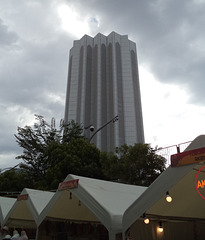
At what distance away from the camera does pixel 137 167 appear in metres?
19.2

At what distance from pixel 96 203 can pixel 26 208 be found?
5.94 metres

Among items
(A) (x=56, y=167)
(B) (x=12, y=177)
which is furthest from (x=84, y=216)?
(B) (x=12, y=177)

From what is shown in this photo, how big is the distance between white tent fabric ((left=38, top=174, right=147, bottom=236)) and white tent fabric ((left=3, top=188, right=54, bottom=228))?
0.82 metres

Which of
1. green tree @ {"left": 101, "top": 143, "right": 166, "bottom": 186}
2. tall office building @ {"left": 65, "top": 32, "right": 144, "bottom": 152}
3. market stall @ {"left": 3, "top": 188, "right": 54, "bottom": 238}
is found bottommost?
market stall @ {"left": 3, "top": 188, "right": 54, "bottom": 238}

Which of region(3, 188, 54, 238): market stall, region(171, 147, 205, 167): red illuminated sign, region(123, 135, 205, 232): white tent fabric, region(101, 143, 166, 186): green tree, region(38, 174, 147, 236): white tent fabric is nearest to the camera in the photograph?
region(171, 147, 205, 167): red illuminated sign

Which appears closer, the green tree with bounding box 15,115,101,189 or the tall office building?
the green tree with bounding box 15,115,101,189

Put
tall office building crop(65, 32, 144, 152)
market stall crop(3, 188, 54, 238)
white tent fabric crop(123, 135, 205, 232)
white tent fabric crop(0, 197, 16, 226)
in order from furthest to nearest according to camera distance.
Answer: tall office building crop(65, 32, 144, 152) → white tent fabric crop(0, 197, 16, 226) → market stall crop(3, 188, 54, 238) → white tent fabric crop(123, 135, 205, 232)

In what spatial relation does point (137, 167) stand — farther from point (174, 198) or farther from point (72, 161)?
point (174, 198)

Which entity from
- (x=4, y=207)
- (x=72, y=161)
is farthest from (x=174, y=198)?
(x=72, y=161)

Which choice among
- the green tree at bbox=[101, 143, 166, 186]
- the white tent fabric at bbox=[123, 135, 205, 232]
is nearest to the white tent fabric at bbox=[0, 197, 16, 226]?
the white tent fabric at bbox=[123, 135, 205, 232]

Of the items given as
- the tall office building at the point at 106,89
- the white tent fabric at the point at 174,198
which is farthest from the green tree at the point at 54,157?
the tall office building at the point at 106,89

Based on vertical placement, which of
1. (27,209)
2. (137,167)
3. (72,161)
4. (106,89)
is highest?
(106,89)

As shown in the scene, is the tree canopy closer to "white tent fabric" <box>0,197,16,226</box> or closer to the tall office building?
"white tent fabric" <box>0,197,16,226</box>

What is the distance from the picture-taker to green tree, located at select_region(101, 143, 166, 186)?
1914cm
